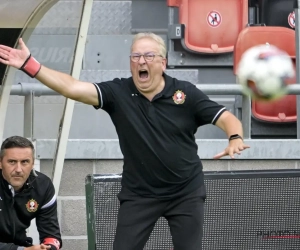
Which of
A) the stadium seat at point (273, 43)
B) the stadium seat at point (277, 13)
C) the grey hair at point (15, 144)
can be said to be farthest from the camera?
the stadium seat at point (277, 13)

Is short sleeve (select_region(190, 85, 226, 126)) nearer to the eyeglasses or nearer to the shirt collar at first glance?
the shirt collar

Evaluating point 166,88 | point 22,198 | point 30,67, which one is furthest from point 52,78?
point 22,198

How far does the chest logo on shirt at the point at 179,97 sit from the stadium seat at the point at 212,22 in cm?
380

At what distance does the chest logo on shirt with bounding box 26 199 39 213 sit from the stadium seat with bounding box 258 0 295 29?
4411mm

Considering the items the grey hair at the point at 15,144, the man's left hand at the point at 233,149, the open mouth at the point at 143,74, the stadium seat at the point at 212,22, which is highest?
the stadium seat at the point at 212,22

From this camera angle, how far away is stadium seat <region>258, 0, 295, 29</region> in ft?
29.8

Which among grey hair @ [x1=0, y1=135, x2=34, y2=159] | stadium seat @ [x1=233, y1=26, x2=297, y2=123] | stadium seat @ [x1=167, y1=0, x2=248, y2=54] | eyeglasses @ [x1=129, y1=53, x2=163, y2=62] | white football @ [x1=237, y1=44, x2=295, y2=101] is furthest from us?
stadium seat @ [x1=167, y1=0, x2=248, y2=54]

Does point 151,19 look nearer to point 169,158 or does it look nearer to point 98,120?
point 98,120

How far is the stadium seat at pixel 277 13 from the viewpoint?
358 inches

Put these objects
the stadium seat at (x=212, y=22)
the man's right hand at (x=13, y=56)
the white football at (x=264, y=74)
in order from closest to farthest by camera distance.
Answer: the man's right hand at (x=13, y=56)
the white football at (x=264, y=74)
the stadium seat at (x=212, y=22)

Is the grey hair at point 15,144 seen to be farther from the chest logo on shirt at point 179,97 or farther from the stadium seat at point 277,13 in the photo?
the stadium seat at point 277,13

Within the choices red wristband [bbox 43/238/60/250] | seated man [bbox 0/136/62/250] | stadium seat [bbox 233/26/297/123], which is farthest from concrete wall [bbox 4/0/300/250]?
red wristband [bbox 43/238/60/250]

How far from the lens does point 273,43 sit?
316 inches

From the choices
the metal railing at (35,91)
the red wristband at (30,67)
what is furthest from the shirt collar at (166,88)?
the metal railing at (35,91)
